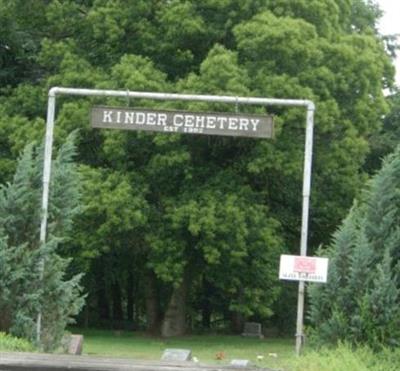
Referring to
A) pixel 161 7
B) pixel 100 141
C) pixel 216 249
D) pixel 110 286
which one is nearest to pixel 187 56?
pixel 161 7

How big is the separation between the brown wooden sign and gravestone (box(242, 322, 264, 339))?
18.9 m

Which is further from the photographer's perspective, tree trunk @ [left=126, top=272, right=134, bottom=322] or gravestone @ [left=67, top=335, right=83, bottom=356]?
tree trunk @ [left=126, top=272, right=134, bottom=322]

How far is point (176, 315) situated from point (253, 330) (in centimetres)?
367

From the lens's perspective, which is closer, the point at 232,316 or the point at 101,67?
the point at 101,67

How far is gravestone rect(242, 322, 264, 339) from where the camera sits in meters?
33.3

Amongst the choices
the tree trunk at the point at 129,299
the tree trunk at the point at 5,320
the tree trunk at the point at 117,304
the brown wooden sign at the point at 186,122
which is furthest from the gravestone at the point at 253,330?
the tree trunk at the point at 5,320

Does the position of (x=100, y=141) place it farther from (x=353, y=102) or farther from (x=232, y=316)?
(x=232, y=316)

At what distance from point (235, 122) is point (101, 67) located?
49.0ft

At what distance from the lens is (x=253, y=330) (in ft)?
110

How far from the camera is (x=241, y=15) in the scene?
28.1 meters

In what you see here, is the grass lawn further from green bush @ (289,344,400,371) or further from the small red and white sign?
green bush @ (289,344,400,371)

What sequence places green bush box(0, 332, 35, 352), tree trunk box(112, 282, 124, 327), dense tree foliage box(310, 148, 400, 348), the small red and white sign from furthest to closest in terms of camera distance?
tree trunk box(112, 282, 124, 327), the small red and white sign, dense tree foliage box(310, 148, 400, 348), green bush box(0, 332, 35, 352)

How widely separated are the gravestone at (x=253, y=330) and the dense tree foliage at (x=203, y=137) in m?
3.15

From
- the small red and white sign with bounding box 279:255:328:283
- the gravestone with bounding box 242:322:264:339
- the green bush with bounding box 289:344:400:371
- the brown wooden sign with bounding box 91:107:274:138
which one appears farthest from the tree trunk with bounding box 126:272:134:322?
the green bush with bounding box 289:344:400:371
